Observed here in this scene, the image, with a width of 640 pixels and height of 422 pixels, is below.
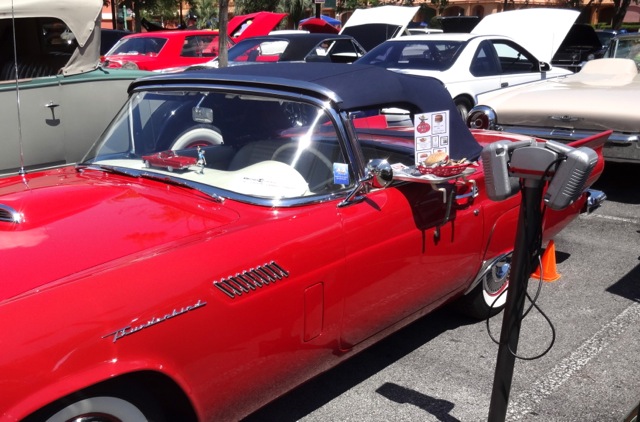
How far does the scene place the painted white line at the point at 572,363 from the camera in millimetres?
3254

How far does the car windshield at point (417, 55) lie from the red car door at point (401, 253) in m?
5.99

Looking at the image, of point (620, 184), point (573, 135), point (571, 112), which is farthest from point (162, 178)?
point (620, 184)

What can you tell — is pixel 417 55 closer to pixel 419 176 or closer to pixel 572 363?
pixel 572 363

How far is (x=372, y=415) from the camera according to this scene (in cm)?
316

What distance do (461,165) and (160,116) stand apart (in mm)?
1541

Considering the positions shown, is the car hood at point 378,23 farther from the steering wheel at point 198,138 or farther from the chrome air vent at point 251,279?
the chrome air vent at point 251,279

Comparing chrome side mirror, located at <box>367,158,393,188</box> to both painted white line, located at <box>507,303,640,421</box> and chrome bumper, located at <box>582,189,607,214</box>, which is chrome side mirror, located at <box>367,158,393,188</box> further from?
chrome bumper, located at <box>582,189,607,214</box>

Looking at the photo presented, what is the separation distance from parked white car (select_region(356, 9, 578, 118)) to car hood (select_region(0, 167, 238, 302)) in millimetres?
6281

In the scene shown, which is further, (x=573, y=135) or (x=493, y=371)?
(x=573, y=135)

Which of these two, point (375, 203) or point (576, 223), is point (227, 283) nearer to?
point (375, 203)

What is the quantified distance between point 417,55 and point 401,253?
6840 mm

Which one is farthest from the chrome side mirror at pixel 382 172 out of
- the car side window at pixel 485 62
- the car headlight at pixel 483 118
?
the car side window at pixel 485 62

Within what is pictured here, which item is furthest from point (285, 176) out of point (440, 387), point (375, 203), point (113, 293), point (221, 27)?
point (221, 27)

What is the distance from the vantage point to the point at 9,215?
272cm
